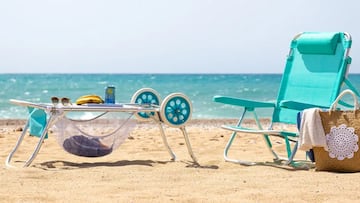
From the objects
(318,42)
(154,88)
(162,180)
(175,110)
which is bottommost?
(154,88)

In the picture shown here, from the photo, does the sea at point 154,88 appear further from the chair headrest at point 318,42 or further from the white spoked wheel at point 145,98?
the chair headrest at point 318,42

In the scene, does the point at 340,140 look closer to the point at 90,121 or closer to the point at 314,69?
the point at 314,69

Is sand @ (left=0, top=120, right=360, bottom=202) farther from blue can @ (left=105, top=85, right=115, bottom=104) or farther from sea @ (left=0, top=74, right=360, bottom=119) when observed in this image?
sea @ (left=0, top=74, right=360, bottom=119)

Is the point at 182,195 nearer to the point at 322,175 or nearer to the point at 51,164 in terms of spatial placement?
the point at 322,175

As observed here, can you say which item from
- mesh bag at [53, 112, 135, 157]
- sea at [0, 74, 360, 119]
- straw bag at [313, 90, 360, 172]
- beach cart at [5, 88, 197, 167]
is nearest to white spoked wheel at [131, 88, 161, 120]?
beach cart at [5, 88, 197, 167]

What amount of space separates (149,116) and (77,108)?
32.9 inches

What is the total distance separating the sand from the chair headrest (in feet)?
3.34

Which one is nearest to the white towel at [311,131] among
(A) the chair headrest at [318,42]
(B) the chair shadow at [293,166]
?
(B) the chair shadow at [293,166]

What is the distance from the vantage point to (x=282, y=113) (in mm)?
5449

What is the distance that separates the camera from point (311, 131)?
14.7 ft

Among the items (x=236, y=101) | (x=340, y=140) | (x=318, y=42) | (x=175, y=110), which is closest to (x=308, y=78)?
(x=318, y=42)

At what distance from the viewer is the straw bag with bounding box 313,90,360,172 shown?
4.53 meters

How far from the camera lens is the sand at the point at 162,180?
3572mm

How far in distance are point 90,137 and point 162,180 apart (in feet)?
3.57
